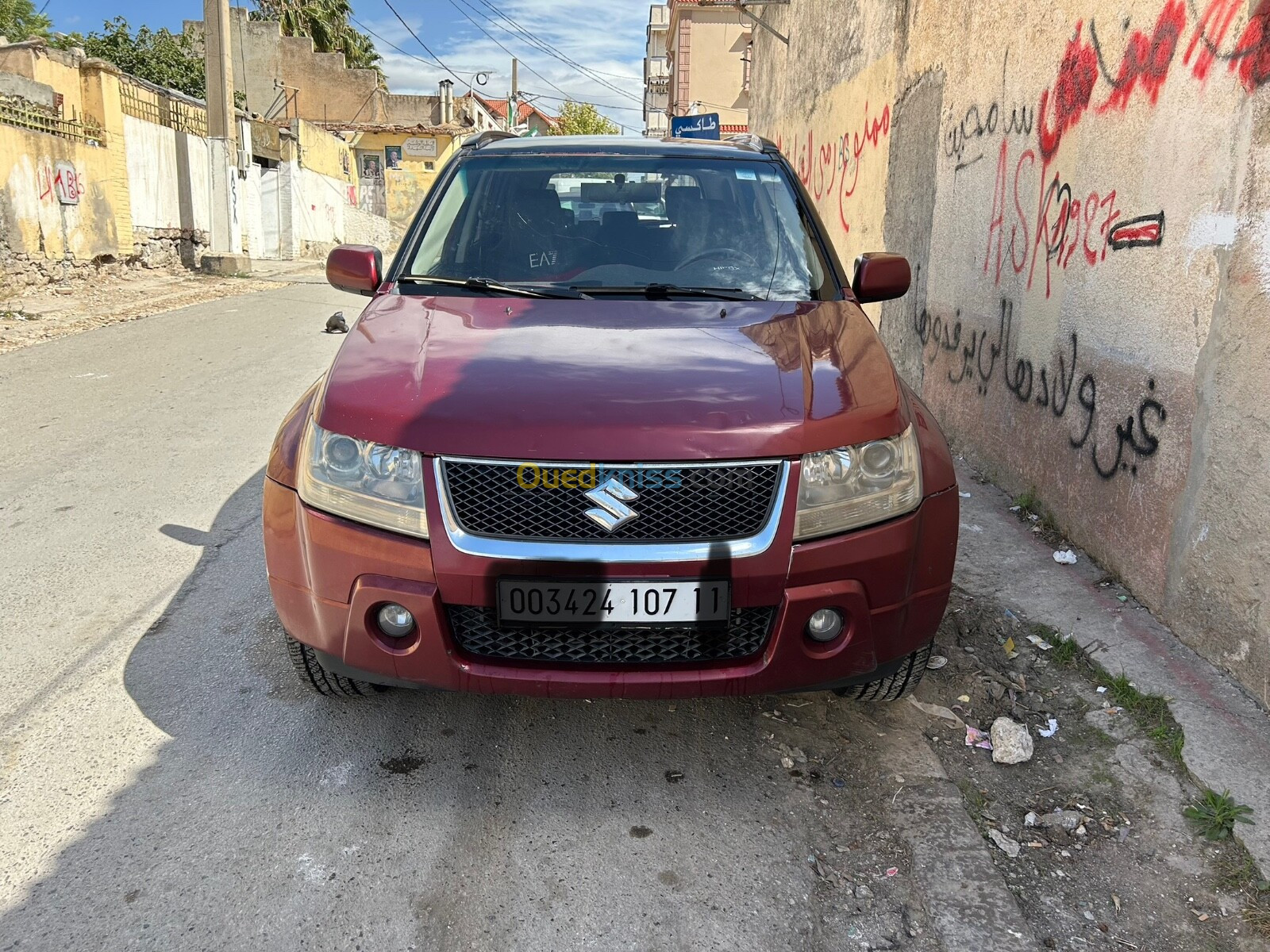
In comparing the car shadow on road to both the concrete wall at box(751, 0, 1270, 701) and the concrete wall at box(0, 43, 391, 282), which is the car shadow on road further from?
the concrete wall at box(0, 43, 391, 282)

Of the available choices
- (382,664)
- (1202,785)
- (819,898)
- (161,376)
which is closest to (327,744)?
(382,664)

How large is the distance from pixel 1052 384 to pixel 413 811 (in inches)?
138

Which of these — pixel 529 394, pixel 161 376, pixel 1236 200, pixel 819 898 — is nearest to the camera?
pixel 819 898

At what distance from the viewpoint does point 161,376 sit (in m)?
8.52

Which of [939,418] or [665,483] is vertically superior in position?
[665,483]

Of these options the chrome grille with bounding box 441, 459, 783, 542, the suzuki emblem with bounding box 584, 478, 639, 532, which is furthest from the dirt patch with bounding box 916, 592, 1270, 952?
the suzuki emblem with bounding box 584, 478, 639, 532

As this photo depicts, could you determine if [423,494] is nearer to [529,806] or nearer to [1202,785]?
[529,806]

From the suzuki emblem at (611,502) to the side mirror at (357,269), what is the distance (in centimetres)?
161

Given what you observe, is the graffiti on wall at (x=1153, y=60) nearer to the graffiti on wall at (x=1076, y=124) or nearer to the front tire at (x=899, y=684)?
the graffiti on wall at (x=1076, y=124)

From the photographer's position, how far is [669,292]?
328 cm

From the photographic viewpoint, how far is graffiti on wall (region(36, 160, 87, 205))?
13.9 meters

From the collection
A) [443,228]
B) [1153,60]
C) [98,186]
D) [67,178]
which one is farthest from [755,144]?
[98,186]

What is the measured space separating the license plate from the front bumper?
28 millimetres

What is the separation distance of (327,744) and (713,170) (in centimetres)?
254
